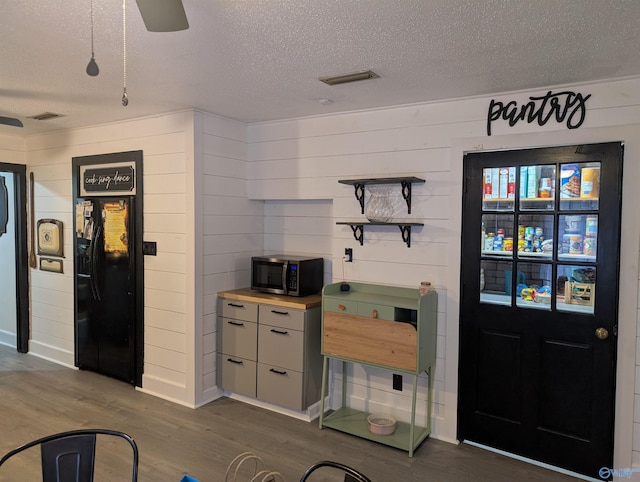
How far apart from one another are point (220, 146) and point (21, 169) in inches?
107

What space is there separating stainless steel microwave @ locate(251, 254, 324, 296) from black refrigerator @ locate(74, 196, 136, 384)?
3.92 ft

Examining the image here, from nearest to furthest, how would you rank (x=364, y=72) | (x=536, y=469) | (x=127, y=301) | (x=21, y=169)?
(x=364, y=72), (x=536, y=469), (x=127, y=301), (x=21, y=169)

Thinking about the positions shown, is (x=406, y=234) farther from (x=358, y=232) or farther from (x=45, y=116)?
(x=45, y=116)

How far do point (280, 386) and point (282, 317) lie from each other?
0.56m

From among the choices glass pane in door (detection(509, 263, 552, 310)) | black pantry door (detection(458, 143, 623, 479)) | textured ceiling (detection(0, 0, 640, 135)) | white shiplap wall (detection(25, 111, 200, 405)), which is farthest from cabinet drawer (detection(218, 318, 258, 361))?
glass pane in door (detection(509, 263, 552, 310))

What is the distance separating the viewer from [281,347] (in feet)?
12.0

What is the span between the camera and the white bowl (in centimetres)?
333

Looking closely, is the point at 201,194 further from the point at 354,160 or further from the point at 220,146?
the point at 354,160

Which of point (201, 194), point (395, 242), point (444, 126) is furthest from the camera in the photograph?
point (201, 194)

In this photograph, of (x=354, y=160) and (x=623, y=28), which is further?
(x=354, y=160)

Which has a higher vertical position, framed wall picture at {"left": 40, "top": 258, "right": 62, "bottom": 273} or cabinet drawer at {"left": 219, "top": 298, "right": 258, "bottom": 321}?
framed wall picture at {"left": 40, "top": 258, "right": 62, "bottom": 273}

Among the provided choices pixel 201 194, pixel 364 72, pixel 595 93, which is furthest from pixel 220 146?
pixel 595 93

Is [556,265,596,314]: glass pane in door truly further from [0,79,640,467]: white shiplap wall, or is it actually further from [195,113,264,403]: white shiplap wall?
[195,113,264,403]: white shiplap wall

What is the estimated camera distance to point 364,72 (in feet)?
9.02
